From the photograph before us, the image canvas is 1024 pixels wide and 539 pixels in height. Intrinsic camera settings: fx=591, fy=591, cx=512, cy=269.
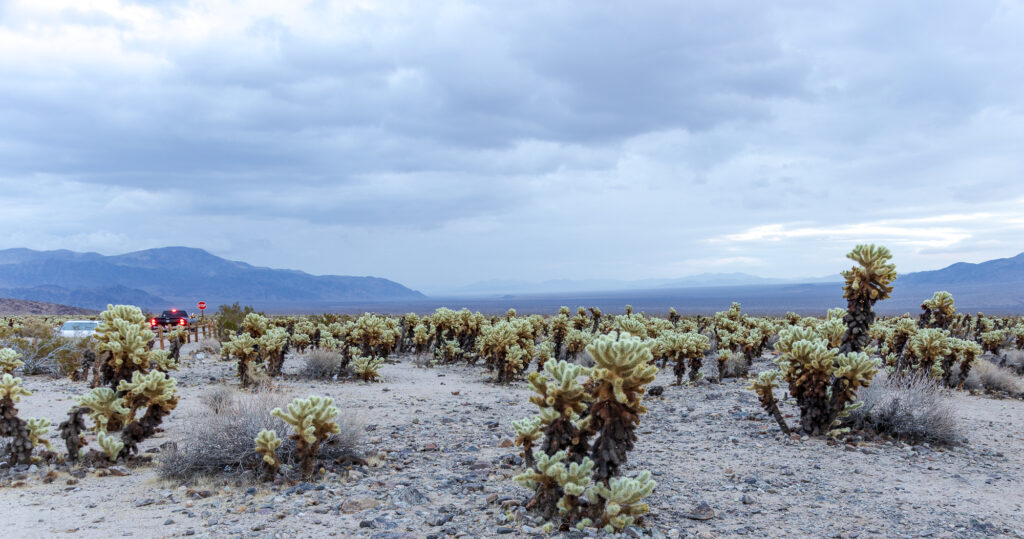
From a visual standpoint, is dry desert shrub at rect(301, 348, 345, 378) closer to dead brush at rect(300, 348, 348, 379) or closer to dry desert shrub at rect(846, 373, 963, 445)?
dead brush at rect(300, 348, 348, 379)

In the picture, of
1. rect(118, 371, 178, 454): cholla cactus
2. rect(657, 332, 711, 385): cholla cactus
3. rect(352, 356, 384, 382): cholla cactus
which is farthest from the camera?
rect(352, 356, 384, 382): cholla cactus

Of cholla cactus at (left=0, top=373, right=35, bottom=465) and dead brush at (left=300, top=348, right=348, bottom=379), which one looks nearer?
cholla cactus at (left=0, top=373, right=35, bottom=465)

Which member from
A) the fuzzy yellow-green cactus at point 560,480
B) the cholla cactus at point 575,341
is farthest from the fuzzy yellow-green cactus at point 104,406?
the cholla cactus at point 575,341

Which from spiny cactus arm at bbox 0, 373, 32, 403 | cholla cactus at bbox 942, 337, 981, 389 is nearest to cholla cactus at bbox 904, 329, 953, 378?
cholla cactus at bbox 942, 337, 981, 389

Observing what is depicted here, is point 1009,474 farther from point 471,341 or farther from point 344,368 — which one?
point 471,341

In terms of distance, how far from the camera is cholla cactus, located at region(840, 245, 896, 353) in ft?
29.7

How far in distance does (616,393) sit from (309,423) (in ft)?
10.7

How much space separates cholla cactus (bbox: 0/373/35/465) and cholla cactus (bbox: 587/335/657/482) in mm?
6714

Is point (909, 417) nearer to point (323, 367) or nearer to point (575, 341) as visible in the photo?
point (575, 341)

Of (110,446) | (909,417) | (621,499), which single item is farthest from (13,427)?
(909,417)

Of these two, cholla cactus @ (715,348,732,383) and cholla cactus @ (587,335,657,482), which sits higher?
cholla cactus @ (587,335,657,482)

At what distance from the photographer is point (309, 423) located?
19.8ft

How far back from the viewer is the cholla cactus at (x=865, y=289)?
9.04 metres

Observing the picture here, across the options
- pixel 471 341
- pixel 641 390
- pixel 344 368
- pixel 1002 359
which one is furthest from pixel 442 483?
pixel 1002 359
